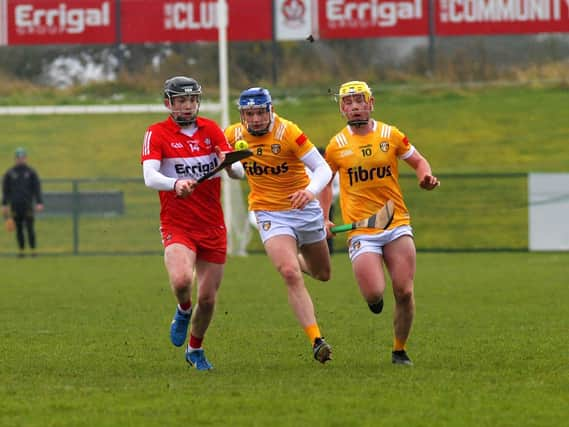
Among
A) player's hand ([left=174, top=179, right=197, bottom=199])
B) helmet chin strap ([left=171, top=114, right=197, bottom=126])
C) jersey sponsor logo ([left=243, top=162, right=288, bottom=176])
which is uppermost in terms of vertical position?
helmet chin strap ([left=171, top=114, right=197, bottom=126])

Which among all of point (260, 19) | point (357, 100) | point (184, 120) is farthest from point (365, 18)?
point (184, 120)

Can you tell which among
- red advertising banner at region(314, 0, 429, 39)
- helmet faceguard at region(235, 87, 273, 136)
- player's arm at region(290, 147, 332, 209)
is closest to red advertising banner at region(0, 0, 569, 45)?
red advertising banner at region(314, 0, 429, 39)

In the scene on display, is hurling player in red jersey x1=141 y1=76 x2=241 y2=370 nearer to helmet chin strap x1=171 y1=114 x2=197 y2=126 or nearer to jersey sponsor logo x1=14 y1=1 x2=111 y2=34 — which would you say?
helmet chin strap x1=171 y1=114 x2=197 y2=126

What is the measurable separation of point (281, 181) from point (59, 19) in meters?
19.4

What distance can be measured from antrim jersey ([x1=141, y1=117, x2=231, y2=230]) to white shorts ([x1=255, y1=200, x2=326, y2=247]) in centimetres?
65

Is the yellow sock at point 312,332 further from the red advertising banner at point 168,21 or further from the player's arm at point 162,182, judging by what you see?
the red advertising banner at point 168,21

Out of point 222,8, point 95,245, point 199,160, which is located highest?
point 222,8

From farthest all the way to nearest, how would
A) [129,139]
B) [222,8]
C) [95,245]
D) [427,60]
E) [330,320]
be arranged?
[427,60] < [129,139] < [95,245] < [222,8] < [330,320]

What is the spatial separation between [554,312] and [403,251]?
492cm

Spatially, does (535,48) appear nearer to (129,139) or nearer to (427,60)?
(427,60)

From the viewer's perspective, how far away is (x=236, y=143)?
10.3m

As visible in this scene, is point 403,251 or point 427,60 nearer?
point 403,251

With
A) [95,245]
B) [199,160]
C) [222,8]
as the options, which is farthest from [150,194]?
[199,160]

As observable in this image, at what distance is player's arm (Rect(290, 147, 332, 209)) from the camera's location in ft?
33.7
